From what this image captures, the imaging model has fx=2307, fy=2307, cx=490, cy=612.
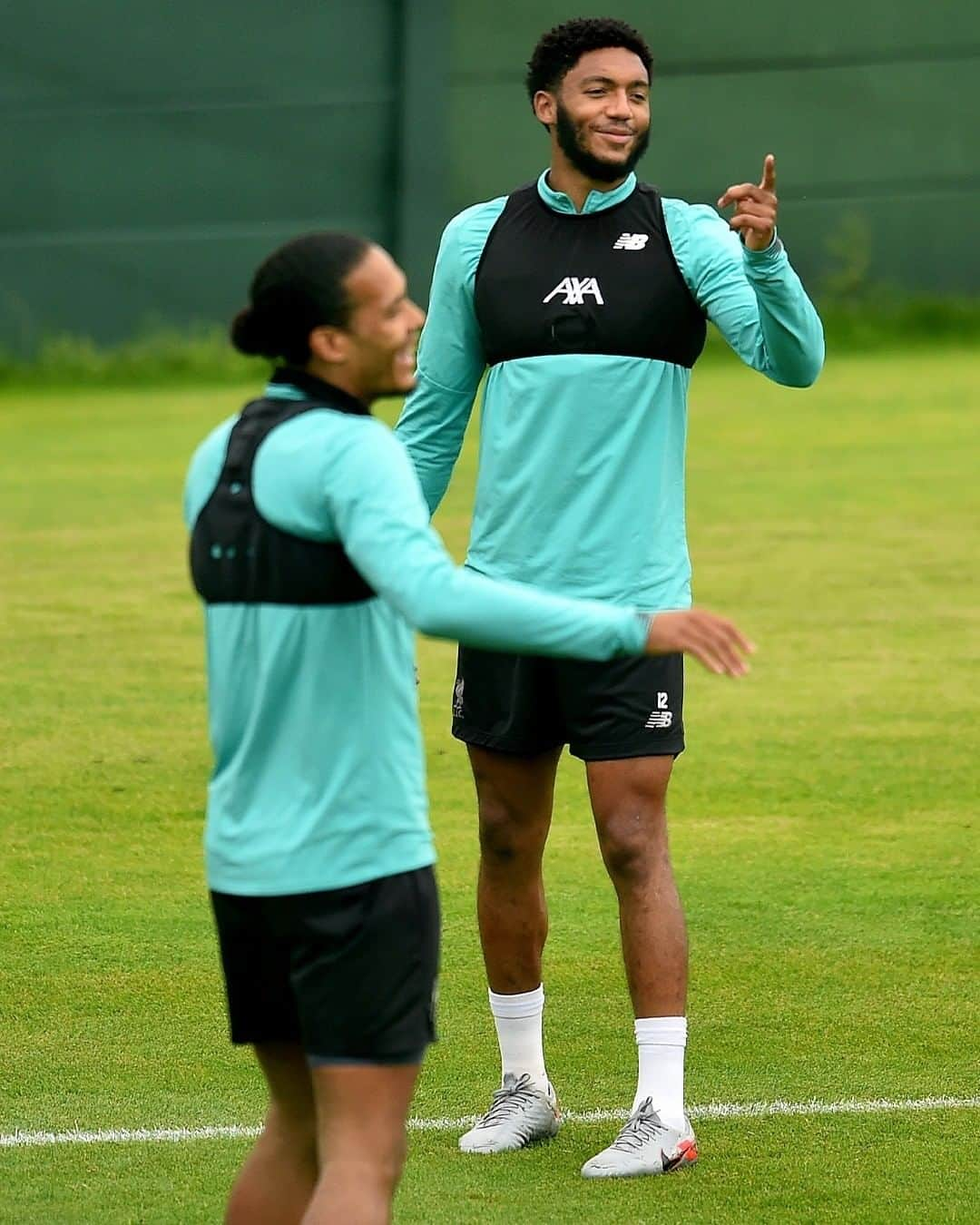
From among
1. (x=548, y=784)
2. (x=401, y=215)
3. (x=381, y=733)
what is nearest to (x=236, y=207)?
(x=401, y=215)

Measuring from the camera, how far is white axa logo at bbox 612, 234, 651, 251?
17.3 feet

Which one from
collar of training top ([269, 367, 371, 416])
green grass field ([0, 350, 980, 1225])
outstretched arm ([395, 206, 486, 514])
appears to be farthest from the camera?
outstretched arm ([395, 206, 486, 514])

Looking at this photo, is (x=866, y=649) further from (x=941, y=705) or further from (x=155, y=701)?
(x=155, y=701)

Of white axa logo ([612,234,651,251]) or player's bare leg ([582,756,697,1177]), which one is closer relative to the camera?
player's bare leg ([582,756,697,1177])

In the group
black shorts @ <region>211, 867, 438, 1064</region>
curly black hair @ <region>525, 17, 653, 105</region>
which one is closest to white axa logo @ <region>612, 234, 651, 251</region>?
curly black hair @ <region>525, 17, 653, 105</region>

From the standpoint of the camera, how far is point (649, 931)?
5133 millimetres

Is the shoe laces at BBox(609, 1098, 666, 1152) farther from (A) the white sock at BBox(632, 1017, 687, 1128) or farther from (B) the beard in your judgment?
(B) the beard

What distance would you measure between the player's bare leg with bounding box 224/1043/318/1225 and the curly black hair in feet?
8.35

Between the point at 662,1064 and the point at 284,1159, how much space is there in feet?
4.66

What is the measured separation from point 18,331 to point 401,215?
4.38m

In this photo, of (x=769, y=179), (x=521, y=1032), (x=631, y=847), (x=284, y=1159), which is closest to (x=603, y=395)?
(x=769, y=179)

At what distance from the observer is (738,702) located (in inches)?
399

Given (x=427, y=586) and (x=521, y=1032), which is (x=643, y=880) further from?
(x=427, y=586)

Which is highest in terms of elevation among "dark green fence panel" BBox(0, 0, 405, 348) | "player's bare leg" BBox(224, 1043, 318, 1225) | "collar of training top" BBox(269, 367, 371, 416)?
"dark green fence panel" BBox(0, 0, 405, 348)
